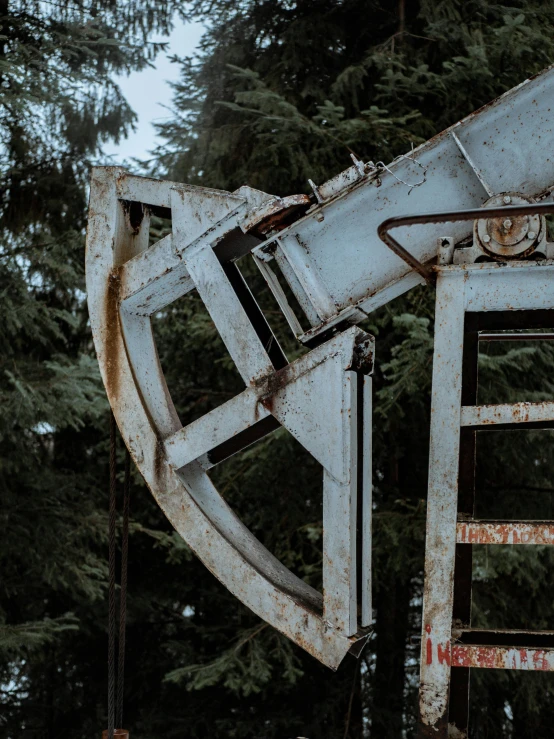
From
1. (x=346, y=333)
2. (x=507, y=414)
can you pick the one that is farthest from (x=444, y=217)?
(x=507, y=414)

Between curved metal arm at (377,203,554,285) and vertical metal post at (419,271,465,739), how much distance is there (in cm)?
11

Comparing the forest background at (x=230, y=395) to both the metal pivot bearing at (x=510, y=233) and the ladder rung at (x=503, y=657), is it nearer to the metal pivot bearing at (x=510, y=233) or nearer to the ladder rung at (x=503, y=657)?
the metal pivot bearing at (x=510, y=233)

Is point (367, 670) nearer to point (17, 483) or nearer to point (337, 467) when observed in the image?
point (17, 483)

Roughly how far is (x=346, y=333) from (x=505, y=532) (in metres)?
0.68

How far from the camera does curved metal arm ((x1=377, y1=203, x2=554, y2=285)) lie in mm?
1994

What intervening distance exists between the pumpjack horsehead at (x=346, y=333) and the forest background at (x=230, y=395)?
3452 mm

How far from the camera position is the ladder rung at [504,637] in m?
2.39

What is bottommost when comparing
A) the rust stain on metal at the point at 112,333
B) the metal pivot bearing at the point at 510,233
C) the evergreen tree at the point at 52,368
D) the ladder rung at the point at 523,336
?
the rust stain on metal at the point at 112,333

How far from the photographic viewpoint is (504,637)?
2.53 m

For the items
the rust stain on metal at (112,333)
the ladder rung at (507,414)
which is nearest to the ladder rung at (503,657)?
the ladder rung at (507,414)

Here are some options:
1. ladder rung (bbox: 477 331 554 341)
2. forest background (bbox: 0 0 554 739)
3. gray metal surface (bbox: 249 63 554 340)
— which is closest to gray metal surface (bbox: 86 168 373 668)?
gray metal surface (bbox: 249 63 554 340)

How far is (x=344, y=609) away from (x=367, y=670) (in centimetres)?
585

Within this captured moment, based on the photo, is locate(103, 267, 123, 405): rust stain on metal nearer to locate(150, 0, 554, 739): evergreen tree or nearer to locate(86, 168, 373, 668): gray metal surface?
locate(86, 168, 373, 668): gray metal surface

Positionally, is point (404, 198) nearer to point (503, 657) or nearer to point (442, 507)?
point (442, 507)
